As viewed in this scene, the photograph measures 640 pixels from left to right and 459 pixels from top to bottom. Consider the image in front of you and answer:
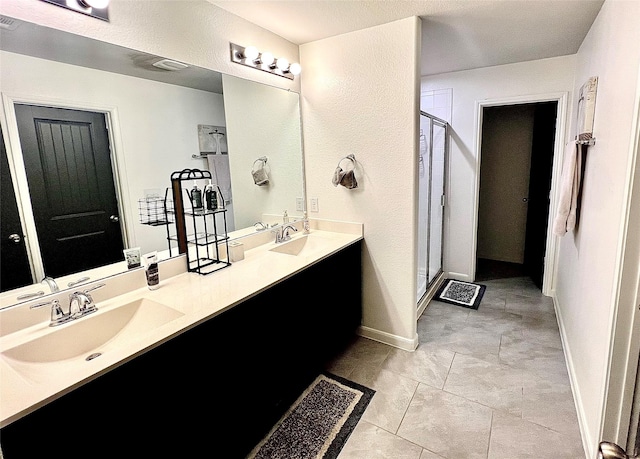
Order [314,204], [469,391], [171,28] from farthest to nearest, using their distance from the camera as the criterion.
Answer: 1. [314,204]
2. [469,391]
3. [171,28]

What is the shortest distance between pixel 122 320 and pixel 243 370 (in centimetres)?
58

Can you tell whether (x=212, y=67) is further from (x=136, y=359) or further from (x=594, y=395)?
(x=594, y=395)

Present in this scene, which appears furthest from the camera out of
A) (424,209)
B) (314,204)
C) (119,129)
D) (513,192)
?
(513,192)

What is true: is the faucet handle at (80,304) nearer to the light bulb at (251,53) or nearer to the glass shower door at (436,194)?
the light bulb at (251,53)

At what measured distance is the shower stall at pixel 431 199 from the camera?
315 centimetres

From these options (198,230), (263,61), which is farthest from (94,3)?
(198,230)

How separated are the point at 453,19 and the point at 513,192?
2.85 metres

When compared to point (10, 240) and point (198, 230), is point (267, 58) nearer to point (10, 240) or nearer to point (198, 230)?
point (198, 230)

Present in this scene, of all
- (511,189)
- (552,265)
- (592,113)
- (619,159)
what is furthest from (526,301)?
(619,159)

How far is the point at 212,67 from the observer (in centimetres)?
200

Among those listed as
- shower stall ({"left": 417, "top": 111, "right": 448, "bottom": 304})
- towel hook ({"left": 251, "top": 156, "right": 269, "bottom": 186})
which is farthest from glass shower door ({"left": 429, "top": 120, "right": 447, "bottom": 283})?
towel hook ({"left": 251, "top": 156, "right": 269, "bottom": 186})

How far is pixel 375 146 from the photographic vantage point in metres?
2.40

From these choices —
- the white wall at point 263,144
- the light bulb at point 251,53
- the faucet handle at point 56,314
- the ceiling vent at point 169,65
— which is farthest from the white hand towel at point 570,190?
the faucet handle at point 56,314

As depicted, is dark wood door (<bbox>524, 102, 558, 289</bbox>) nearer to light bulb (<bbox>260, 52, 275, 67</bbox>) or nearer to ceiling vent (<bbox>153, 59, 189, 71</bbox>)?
light bulb (<bbox>260, 52, 275, 67</bbox>)
